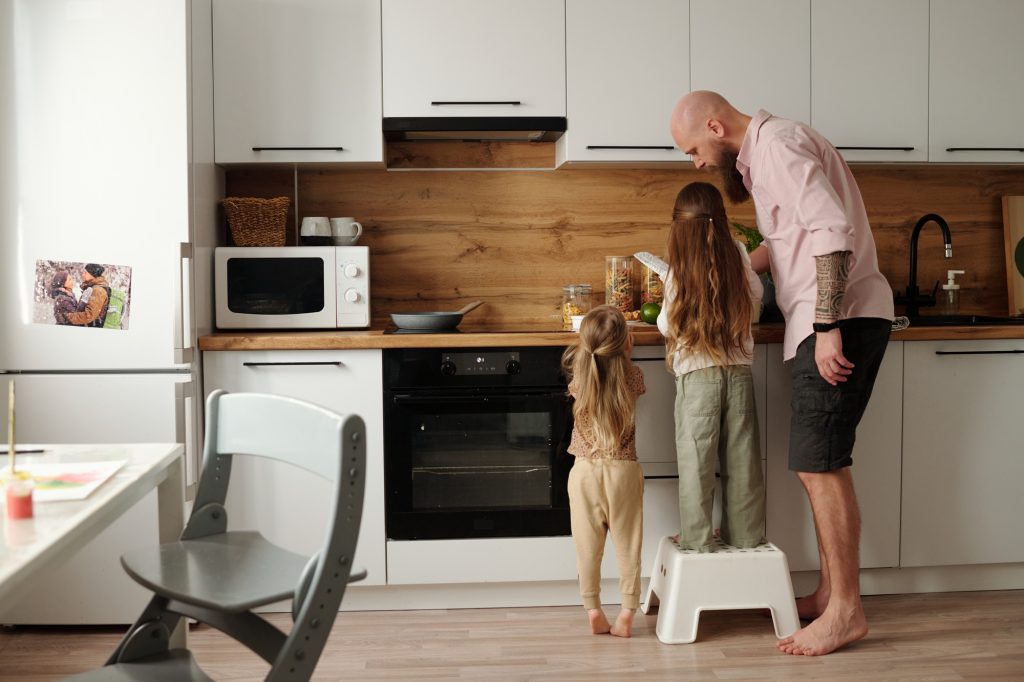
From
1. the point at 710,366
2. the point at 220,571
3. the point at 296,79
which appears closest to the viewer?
the point at 220,571

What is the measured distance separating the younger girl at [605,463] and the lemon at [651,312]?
38 centimetres

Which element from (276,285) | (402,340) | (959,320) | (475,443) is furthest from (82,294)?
(959,320)

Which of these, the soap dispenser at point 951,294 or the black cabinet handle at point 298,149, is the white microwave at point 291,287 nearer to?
the black cabinet handle at point 298,149

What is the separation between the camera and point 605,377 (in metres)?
2.60

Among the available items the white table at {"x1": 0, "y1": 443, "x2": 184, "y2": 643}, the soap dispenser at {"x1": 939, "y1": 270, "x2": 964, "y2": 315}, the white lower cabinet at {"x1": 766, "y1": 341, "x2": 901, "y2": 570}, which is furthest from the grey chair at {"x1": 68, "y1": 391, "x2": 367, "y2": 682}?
the soap dispenser at {"x1": 939, "y1": 270, "x2": 964, "y2": 315}

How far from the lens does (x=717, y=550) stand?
266 centimetres

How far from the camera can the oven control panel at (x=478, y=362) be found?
2.78 m

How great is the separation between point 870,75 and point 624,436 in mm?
1530

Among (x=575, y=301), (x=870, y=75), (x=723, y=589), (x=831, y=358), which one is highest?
(x=870, y=75)

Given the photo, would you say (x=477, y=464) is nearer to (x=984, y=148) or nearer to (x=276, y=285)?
(x=276, y=285)

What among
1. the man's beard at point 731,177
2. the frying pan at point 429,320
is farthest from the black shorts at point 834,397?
the frying pan at point 429,320

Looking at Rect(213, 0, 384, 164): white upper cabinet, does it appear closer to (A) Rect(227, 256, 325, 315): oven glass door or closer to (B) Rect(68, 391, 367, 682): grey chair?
(A) Rect(227, 256, 325, 315): oven glass door

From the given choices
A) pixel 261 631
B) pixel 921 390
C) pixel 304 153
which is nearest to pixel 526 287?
pixel 304 153

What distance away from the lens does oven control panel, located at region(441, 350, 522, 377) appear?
2.78m
